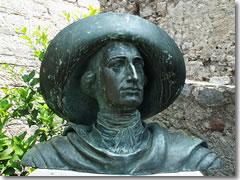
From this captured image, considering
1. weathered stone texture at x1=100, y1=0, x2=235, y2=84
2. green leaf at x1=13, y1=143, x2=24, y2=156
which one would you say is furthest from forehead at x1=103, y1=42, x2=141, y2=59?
weathered stone texture at x1=100, y1=0, x2=235, y2=84

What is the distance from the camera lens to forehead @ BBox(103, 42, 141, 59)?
157 centimetres

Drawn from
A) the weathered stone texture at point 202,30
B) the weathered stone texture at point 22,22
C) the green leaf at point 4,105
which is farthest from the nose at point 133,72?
the weathered stone texture at point 22,22

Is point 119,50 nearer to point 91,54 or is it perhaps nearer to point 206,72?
point 91,54

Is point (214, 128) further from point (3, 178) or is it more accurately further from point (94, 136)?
point (3, 178)

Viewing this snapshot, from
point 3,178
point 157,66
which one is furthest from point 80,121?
point 3,178

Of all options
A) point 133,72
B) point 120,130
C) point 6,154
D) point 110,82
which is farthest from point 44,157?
point 6,154

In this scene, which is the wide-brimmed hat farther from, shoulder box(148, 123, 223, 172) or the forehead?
shoulder box(148, 123, 223, 172)

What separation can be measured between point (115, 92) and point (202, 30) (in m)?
2.34

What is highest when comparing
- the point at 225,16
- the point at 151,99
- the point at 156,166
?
the point at 225,16

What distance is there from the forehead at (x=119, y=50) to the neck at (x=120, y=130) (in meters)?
0.36

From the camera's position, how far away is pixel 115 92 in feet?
5.19

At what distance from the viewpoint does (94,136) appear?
5.54ft

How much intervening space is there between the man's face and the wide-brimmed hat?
52 mm

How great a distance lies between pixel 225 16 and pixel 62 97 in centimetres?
238
